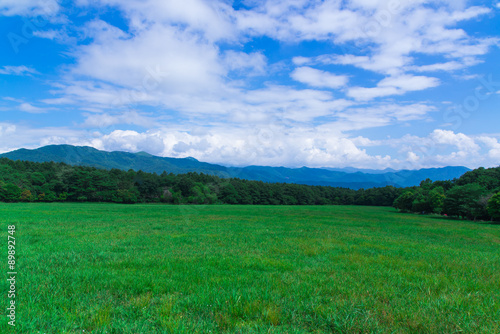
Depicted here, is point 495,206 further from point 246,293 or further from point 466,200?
point 246,293

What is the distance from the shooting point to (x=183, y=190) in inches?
4496

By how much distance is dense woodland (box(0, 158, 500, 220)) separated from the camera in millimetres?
57188

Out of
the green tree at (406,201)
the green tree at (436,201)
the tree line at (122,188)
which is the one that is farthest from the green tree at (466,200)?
the tree line at (122,188)

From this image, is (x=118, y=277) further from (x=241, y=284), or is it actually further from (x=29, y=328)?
(x=241, y=284)

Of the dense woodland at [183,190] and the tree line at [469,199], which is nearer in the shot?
the tree line at [469,199]

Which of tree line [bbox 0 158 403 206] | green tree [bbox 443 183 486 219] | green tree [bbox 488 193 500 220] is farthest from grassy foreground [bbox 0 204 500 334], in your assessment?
tree line [bbox 0 158 403 206]

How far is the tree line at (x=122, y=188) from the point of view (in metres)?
84.8

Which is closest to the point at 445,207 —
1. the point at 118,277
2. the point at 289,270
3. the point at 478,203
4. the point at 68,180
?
the point at 478,203

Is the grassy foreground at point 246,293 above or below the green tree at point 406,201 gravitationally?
above

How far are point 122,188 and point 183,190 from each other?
24.6m

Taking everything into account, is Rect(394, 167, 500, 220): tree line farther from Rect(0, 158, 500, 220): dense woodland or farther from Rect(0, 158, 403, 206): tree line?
Rect(0, 158, 403, 206): tree line

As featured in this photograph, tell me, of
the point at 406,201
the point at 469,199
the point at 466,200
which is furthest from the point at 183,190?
the point at 469,199

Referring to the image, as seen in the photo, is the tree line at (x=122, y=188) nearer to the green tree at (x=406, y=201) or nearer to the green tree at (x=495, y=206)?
the green tree at (x=406, y=201)

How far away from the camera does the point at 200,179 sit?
433 feet
